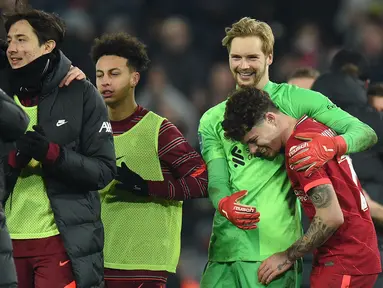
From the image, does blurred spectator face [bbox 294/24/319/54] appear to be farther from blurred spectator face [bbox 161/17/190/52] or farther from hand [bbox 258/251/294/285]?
hand [bbox 258/251/294/285]

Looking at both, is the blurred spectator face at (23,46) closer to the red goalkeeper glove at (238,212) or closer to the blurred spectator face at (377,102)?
the red goalkeeper glove at (238,212)

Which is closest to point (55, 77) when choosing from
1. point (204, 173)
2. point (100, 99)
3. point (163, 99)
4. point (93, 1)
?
point (100, 99)

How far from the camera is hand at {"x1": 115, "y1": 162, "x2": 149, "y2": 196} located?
565cm

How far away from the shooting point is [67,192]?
203 inches

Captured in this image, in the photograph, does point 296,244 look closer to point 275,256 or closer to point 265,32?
point 275,256

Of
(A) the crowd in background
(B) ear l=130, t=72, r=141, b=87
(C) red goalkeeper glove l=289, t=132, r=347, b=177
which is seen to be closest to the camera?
(C) red goalkeeper glove l=289, t=132, r=347, b=177

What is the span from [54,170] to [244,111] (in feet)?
3.22

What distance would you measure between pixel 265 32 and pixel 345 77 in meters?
1.80

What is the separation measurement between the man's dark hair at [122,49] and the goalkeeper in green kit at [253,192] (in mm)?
738

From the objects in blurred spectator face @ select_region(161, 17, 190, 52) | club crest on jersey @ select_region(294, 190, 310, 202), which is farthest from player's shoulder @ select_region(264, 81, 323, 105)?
blurred spectator face @ select_region(161, 17, 190, 52)

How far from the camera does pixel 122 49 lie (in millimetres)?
6125

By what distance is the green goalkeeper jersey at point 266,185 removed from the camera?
5.47 m

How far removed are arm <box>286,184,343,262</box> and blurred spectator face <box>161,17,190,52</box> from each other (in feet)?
22.1

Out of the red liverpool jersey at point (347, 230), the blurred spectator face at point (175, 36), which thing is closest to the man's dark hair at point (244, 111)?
the red liverpool jersey at point (347, 230)
